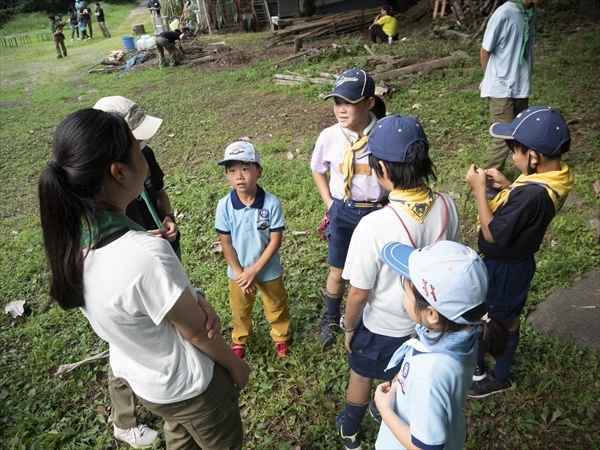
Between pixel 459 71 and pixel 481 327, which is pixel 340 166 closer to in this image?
pixel 481 327

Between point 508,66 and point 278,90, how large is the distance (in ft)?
20.6

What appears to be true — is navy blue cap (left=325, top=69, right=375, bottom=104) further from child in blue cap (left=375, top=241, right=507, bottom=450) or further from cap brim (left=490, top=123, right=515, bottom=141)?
child in blue cap (left=375, top=241, right=507, bottom=450)

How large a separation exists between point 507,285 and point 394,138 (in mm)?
1186

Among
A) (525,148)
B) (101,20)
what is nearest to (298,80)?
(525,148)

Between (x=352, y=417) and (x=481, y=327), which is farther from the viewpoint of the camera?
(x=352, y=417)

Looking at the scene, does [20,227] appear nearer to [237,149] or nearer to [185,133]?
[185,133]

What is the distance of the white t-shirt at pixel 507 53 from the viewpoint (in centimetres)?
482

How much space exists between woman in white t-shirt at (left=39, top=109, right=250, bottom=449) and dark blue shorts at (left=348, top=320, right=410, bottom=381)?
90 centimetres

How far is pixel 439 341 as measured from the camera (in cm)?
155

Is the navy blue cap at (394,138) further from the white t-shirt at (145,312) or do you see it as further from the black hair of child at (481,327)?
the white t-shirt at (145,312)

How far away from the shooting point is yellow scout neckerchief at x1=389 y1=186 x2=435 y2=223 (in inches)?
80.7

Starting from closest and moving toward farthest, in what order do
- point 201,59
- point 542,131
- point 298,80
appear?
point 542,131 < point 298,80 < point 201,59

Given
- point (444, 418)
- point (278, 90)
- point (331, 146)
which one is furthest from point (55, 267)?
point (278, 90)

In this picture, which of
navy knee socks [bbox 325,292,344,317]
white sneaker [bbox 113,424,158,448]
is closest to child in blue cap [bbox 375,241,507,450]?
navy knee socks [bbox 325,292,344,317]
